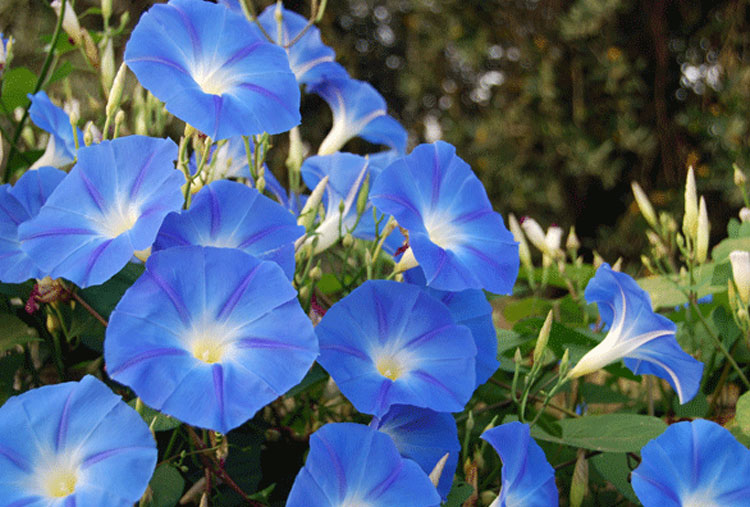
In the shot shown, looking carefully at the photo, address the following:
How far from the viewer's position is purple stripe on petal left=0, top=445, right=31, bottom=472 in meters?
0.56

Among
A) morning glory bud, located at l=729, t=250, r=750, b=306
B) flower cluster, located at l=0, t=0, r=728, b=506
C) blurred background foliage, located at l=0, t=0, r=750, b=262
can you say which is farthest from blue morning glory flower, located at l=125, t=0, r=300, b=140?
blurred background foliage, located at l=0, t=0, r=750, b=262

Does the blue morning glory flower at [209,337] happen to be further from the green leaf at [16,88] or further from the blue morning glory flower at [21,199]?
the green leaf at [16,88]

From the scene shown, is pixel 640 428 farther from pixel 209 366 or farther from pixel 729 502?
pixel 209 366

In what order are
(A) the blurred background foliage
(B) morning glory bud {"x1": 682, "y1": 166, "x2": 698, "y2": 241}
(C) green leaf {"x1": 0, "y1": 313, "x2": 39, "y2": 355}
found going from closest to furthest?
(C) green leaf {"x1": 0, "y1": 313, "x2": 39, "y2": 355} → (B) morning glory bud {"x1": 682, "y1": 166, "x2": 698, "y2": 241} → (A) the blurred background foliage

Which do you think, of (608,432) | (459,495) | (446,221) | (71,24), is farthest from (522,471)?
(71,24)

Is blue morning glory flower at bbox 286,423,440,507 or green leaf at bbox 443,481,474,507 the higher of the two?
blue morning glory flower at bbox 286,423,440,507

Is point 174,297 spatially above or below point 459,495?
above

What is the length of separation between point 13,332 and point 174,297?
295 mm

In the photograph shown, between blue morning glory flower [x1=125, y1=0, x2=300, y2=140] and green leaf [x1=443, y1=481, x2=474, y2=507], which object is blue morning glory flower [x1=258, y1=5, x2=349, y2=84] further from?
green leaf [x1=443, y1=481, x2=474, y2=507]

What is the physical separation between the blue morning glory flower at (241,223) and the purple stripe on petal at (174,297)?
8cm

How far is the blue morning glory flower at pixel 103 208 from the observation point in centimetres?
62

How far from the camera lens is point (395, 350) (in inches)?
28.7

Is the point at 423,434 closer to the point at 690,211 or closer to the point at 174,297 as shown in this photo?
the point at 174,297

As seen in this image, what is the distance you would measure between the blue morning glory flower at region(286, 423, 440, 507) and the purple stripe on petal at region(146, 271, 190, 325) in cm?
14
